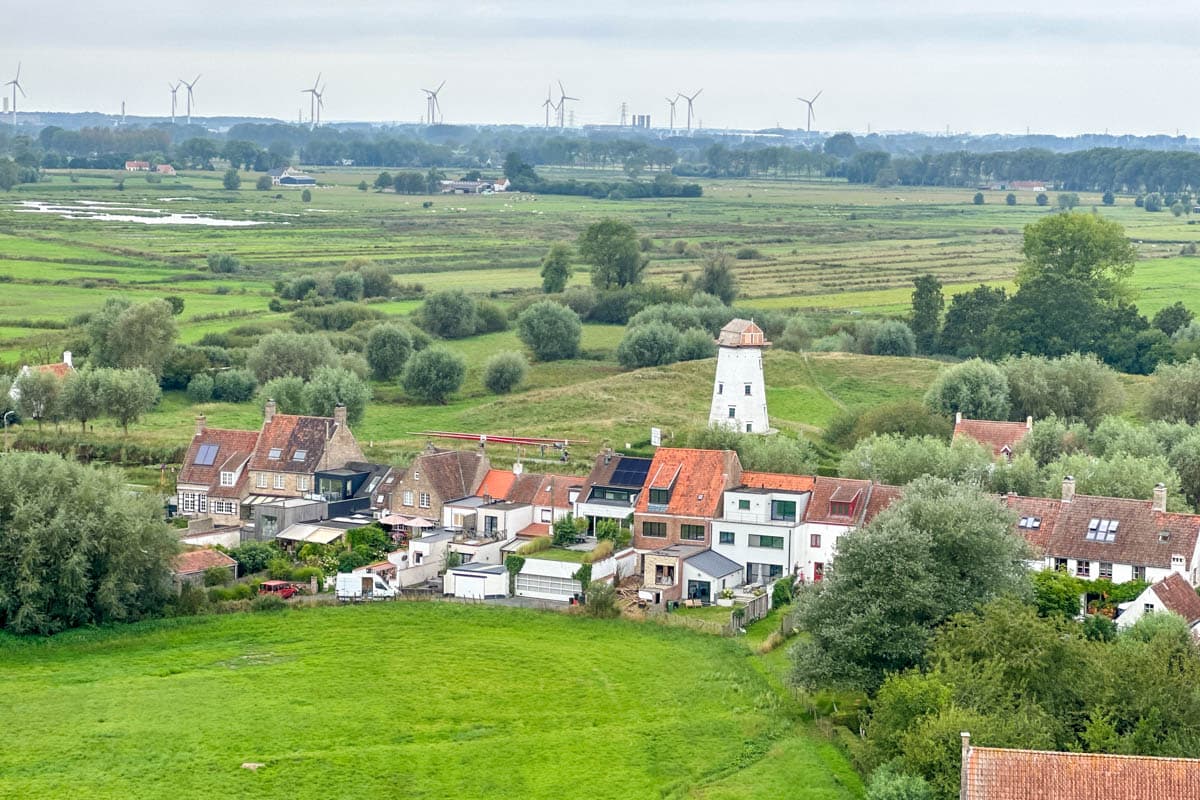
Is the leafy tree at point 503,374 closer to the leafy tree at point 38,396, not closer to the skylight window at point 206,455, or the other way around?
the leafy tree at point 38,396

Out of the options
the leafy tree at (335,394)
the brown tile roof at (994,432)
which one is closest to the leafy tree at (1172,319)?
the brown tile roof at (994,432)

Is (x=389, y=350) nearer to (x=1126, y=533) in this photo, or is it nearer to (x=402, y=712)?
(x=1126, y=533)

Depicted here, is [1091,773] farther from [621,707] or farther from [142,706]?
[142,706]

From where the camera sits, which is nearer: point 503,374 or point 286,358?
point 286,358

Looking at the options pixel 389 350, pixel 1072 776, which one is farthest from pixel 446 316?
pixel 1072 776

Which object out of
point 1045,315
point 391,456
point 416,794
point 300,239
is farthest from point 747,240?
point 416,794
